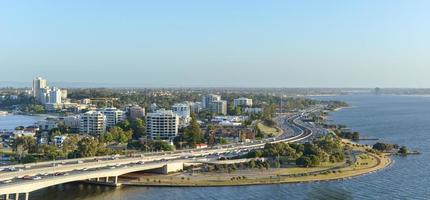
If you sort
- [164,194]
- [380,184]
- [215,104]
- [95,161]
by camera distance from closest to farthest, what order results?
[164,194], [380,184], [95,161], [215,104]

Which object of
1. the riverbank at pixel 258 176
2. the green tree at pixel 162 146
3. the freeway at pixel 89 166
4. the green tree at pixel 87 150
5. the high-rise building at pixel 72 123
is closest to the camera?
the freeway at pixel 89 166

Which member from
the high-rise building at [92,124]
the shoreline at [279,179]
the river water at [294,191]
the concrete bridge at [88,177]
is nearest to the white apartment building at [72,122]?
the high-rise building at [92,124]

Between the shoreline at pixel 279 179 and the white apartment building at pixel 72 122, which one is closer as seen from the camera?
the shoreline at pixel 279 179

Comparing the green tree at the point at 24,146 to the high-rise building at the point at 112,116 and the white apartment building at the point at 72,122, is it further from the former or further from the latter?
the high-rise building at the point at 112,116

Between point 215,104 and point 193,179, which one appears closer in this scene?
point 193,179

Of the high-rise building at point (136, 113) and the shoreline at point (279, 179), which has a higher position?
the high-rise building at point (136, 113)

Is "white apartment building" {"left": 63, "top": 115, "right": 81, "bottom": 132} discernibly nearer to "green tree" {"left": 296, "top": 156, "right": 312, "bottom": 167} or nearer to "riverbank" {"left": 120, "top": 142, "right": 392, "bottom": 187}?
"riverbank" {"left": 120, "top": 142, "right": 392, "bottom": 187}

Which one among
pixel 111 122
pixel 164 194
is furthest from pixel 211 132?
Answer: pixel 164 194

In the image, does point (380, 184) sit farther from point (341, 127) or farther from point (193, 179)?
point (341, 127)

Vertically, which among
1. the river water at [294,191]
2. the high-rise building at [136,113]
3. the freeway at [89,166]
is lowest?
the river water at [294,191]
